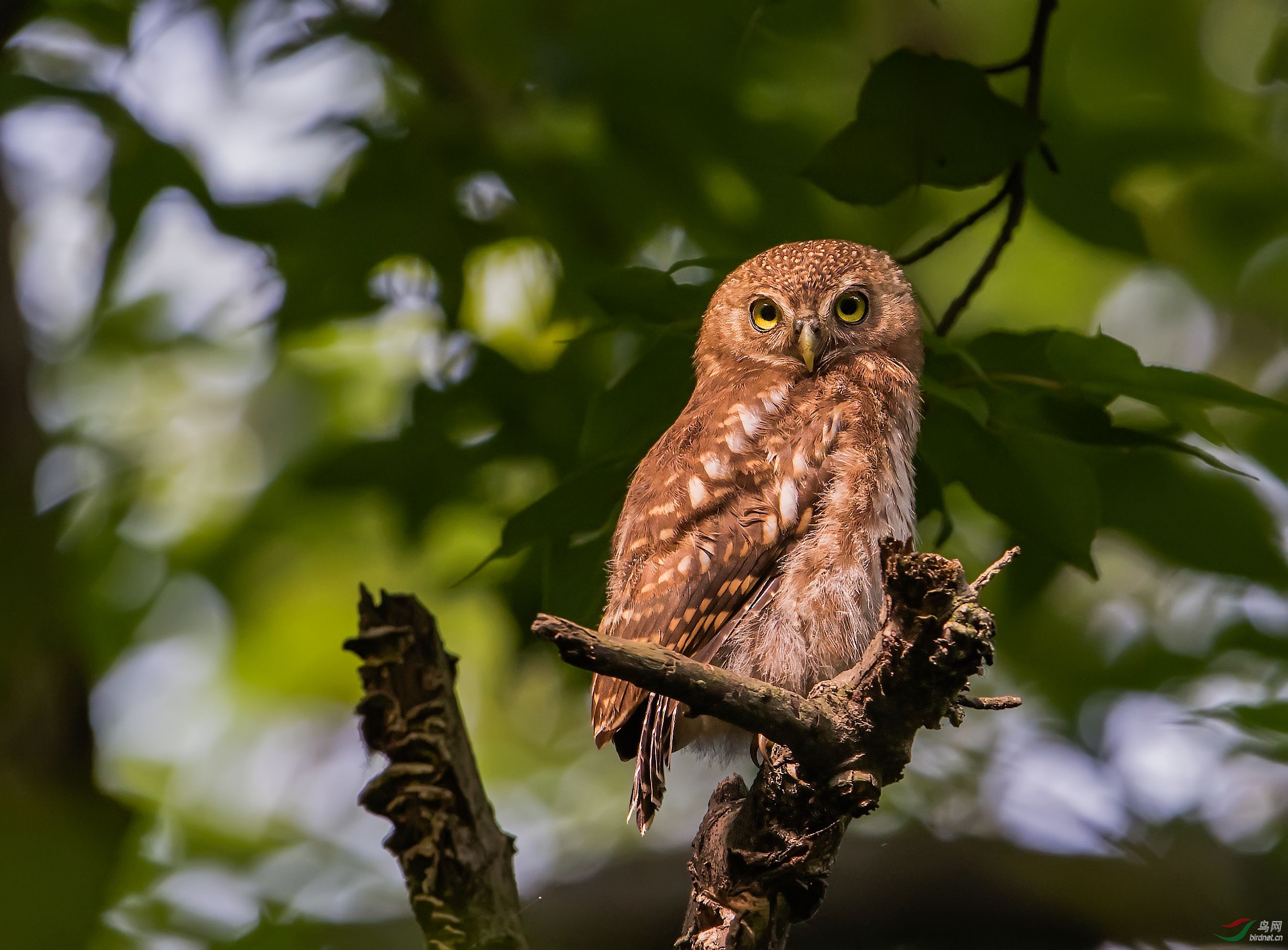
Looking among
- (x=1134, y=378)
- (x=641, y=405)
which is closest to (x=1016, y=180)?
(x=1134, y=378)

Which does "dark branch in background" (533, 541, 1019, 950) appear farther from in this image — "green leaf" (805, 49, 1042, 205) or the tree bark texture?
"green leaf" (805, 49, 1042, 205)

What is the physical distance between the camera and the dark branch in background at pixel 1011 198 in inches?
113

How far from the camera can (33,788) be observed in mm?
1948

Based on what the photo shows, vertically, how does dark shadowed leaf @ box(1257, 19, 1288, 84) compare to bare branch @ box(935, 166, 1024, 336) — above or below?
above

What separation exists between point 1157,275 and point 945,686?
3.81 m

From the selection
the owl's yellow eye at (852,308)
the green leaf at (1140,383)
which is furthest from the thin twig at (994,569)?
the owl's yellow eye at (852,308)

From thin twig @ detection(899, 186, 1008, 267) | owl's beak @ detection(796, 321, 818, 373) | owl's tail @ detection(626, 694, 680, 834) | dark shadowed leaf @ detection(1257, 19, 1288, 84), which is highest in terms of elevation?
dark shadowed leaf @ detection(1257, 19, 1288, 84)

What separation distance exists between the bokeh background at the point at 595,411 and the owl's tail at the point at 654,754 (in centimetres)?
47

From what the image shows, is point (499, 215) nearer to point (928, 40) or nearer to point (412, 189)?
point (412, 189)

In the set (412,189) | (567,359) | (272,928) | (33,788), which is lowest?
(272,928)

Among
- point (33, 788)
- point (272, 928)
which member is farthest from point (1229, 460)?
point (33, 788)

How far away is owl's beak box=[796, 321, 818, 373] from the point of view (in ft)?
10.2

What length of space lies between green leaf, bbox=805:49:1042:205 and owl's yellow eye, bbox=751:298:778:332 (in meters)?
0.61

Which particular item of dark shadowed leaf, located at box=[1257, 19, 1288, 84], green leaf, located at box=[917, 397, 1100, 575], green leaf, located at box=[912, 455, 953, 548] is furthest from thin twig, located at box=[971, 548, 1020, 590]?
dark shadowed leaf, located at box=[1257, 19, 1288, 84]
